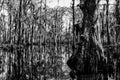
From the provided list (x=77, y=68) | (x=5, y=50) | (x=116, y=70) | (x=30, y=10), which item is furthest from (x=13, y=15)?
(x=116, y=70)

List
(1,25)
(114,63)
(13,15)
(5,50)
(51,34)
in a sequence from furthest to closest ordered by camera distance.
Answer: (51,34) → (1,25) → (13,15) → (5,50) → (114,63)

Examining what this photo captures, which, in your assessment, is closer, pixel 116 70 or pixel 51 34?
pixel 116 70

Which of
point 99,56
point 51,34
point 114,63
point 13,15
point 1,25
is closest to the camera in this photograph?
point 99,56

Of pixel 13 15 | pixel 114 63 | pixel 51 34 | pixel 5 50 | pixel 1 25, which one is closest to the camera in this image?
pixel 114 63

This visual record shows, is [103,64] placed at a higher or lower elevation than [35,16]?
lower

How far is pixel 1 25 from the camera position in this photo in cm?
2211

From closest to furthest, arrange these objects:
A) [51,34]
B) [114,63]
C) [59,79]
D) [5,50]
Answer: [59,79] → [114,63] → [5,50] → [51,34]

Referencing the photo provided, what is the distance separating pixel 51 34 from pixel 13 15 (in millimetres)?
6408

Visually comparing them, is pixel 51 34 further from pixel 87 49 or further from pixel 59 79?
pixel 59 79

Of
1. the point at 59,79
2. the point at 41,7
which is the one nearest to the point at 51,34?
the point at 41,7

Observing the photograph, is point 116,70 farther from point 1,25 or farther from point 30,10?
point 1,25

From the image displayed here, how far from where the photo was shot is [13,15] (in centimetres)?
1989

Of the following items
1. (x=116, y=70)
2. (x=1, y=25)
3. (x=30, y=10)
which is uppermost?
(x=30, y=10)

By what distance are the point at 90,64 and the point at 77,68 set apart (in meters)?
0.91
